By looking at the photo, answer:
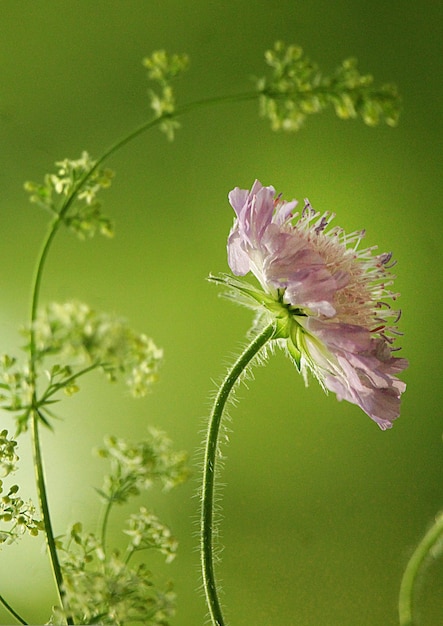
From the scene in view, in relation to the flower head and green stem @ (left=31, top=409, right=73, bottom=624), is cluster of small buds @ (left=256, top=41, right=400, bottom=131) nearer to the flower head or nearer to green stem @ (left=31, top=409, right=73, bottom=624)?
the flower head

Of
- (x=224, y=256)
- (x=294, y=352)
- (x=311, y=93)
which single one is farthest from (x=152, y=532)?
(x=224, y=256)

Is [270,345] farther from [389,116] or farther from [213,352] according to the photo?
[213,352]

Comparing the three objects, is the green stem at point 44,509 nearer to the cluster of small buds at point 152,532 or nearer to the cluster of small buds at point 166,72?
the cluster of small buds at point 152,532

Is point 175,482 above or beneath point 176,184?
beneath

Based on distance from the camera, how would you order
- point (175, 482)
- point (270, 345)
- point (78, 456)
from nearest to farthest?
point (175, 482), point (270, 345), point (78, 456)

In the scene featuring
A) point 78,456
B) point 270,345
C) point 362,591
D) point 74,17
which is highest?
point 74,17

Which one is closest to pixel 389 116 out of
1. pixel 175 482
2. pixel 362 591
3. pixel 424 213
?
pixel 175 482

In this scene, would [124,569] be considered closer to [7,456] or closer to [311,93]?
[7,456]
